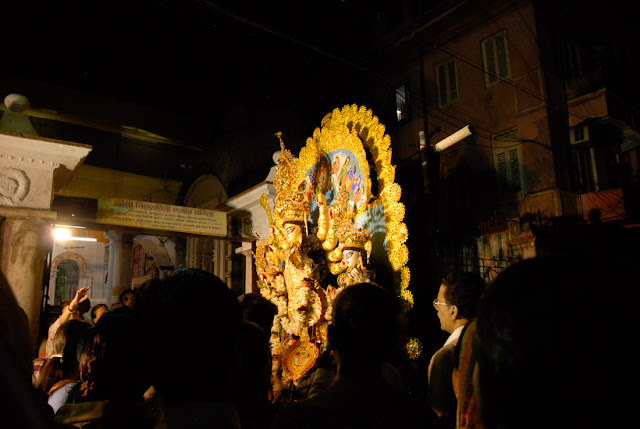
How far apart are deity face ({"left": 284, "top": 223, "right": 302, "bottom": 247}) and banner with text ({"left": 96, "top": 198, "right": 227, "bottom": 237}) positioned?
206cm

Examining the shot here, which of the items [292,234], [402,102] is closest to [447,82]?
[402,102]

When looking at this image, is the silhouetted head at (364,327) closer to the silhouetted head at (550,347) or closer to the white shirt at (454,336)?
the silhouetted head at (550,347)

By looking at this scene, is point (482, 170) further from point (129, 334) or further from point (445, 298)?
point (129, 334)

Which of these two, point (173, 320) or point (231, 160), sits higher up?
point (231, 160)

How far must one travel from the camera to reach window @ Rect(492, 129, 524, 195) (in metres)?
10.3

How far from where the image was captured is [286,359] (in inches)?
234

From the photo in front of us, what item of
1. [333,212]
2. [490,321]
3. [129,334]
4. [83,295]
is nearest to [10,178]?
[83,295]

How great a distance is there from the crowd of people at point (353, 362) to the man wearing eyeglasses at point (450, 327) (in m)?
0.01

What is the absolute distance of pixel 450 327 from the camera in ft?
10.00

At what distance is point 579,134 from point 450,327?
9.34m

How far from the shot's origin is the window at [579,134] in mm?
10008

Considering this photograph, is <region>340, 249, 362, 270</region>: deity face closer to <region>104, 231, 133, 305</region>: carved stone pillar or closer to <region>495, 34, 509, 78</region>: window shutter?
<region>495, 34, 509, 78</region>: window shutter

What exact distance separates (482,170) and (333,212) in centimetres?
638

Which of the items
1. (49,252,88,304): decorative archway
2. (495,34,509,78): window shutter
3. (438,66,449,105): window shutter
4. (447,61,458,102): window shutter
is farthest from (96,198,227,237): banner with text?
(49,252,88,304): decorative archway
